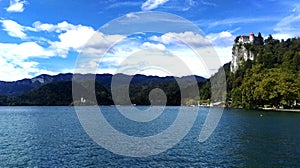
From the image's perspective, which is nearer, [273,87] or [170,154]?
[170,154]

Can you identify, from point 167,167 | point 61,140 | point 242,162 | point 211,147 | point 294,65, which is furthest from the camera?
point 294,65

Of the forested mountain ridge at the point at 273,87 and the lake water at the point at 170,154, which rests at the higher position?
the forested mountain ridge at the point at 273,87

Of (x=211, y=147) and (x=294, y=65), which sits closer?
(x=211, y=147)

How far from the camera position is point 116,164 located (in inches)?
1268

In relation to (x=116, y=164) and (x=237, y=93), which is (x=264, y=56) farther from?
(x=116, y=164)

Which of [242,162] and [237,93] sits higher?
[237,93]

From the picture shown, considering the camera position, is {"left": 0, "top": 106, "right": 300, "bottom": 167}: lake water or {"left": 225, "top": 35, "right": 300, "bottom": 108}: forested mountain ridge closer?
{"left": 0, "top": 106, "right": 300, "bottom": 167}: lake water

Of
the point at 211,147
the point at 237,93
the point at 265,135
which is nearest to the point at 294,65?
the point at 237,93

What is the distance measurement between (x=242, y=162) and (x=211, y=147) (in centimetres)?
879

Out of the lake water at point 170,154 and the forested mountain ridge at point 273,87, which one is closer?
the lake water at point 170,154

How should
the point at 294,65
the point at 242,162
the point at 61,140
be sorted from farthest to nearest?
the point at 294,65
the point at 61,140
the point at 242,162

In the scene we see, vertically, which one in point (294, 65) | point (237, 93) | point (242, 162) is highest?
point (294, 65)

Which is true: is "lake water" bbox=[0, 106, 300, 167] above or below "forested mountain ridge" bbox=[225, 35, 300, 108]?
below

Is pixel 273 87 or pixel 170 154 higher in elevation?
pixel 273 87
